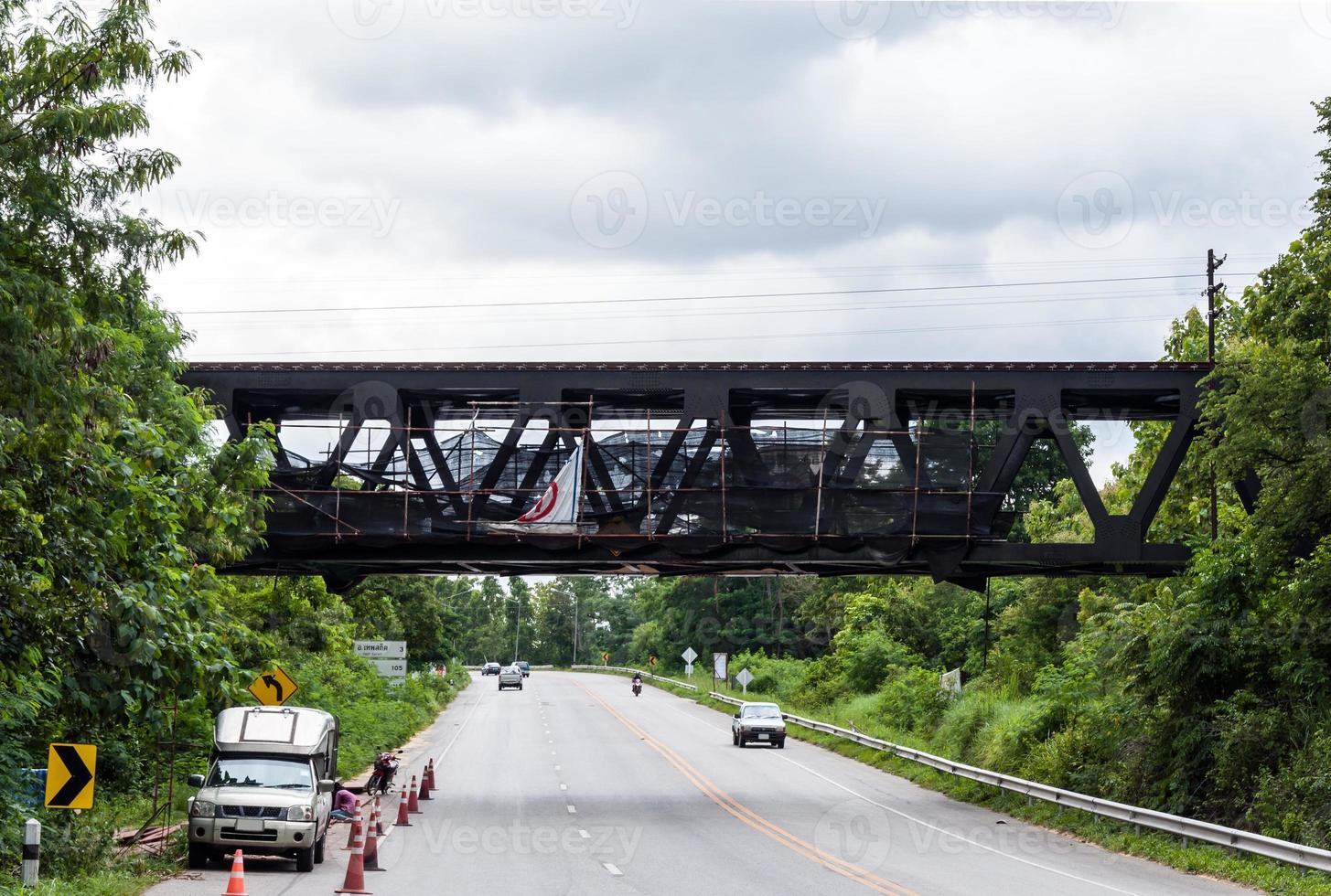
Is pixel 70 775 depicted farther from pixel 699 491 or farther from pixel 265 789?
pixel 699 491

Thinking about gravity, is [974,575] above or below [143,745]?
above

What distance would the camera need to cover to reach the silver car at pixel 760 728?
158 ft

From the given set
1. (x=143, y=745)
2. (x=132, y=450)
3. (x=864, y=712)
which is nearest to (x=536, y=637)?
(x=864, y=712)

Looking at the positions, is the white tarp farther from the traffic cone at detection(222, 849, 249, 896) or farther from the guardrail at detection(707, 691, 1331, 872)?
the traffic cone at detection(222, 849, 249, 896)

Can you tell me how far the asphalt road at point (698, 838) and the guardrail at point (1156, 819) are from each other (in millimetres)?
822

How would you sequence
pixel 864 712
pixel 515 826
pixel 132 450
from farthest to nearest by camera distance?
pixel 864 712
pixel 515 826
pixel 132 450

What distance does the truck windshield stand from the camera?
20234 millimetres

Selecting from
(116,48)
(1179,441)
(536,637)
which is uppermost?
(116,48)

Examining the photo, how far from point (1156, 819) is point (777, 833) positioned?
6256 millimetres

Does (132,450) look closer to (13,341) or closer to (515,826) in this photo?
(13,341)

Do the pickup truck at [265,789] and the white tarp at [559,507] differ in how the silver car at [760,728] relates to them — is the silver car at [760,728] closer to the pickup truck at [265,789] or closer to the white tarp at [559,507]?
the white tarp at [559,507]

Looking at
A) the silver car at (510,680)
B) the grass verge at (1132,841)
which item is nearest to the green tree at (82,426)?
the grass verge at (1132,841)

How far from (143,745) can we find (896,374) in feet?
56.7

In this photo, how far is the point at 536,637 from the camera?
19325 centimetres
